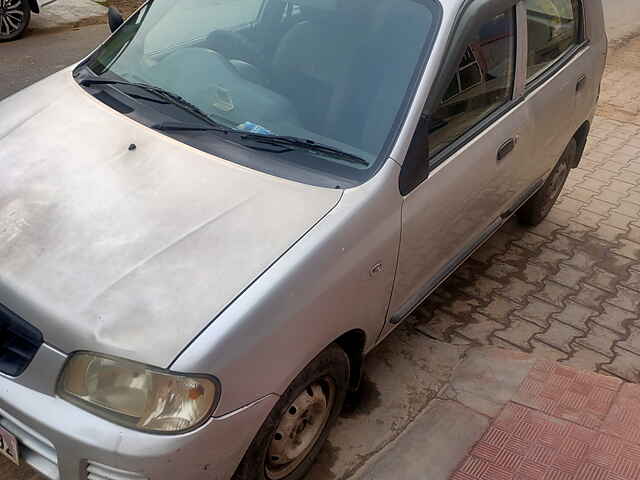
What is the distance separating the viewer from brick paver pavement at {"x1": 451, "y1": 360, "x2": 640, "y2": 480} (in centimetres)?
288

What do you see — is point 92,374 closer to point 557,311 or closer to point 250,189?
point 250,189

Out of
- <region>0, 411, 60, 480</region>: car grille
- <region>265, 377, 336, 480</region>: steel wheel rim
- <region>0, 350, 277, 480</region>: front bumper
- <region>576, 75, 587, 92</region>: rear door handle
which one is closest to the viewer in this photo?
<region>0, 350, 277, 480</region>: front bumper

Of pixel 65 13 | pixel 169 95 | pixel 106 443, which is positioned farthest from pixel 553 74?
pixel 65 13

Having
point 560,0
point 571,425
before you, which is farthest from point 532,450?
point 560,0

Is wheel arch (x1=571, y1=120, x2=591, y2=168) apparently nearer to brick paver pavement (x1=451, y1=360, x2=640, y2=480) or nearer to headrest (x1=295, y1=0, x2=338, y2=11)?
brick paver pavement (x1=451, y1=360, x2=640, y2=480)

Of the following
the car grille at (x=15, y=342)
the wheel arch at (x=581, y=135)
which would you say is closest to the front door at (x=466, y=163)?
the wheel arch at (x=581, y=135)

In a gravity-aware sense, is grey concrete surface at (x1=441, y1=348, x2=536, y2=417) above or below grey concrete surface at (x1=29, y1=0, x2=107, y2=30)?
below

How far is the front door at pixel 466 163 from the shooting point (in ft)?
9.39

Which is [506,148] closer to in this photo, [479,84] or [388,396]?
[479,84]

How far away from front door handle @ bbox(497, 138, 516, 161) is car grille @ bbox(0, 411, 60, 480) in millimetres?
2331

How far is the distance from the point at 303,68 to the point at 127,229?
1075 millimetres

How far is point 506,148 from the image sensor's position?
3.39 metres

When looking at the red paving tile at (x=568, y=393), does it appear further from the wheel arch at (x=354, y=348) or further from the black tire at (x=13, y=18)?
the black tire at (x=13, y=18)

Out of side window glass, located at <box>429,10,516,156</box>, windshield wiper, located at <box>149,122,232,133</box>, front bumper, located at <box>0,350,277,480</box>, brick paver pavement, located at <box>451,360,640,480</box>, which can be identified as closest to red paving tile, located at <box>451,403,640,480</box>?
brick paver pavement, located at <box>451,360,640,480</box>
